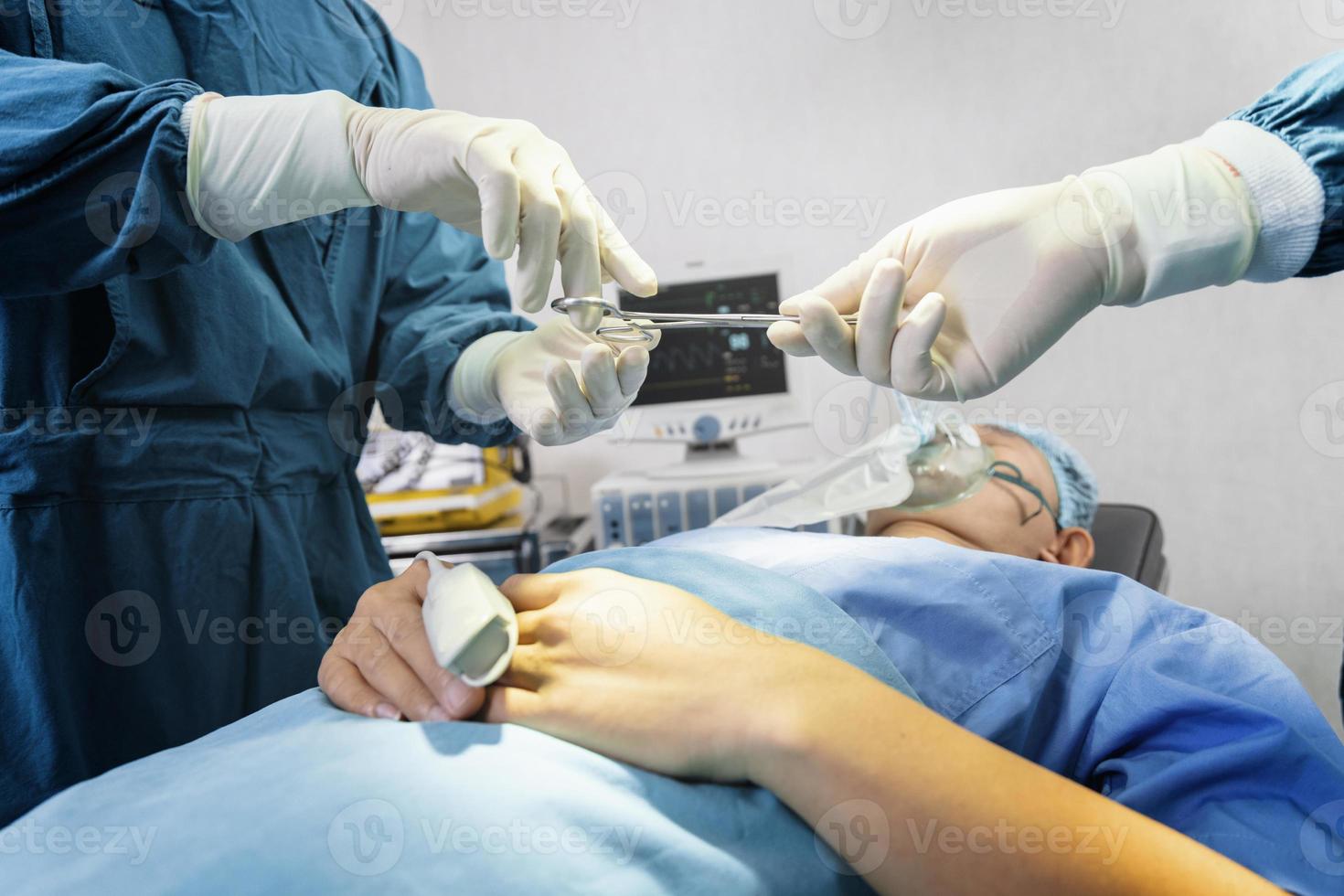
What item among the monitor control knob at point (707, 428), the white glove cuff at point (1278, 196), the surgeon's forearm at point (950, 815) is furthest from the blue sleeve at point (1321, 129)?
the monitor control knob at point (707, 428)

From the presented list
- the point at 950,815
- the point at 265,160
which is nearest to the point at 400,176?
the point at 265,160

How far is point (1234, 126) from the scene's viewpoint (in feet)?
3.08

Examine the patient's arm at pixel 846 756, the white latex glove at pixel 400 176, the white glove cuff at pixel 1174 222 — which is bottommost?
the patient's arm at pixel 846 756

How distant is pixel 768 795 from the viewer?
0.72 meters

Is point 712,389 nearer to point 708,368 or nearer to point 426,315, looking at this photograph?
point 708,368

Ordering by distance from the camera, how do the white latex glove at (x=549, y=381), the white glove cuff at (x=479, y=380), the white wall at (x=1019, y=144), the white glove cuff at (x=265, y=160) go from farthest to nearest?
the white wall at (x=1019, y=144)
the white glove cuff at (x=479, y=380)
the white latex glove at (x=549, y=381)
the white glove cuff at (x=265, y=160)

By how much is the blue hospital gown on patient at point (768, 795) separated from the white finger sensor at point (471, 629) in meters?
0.05

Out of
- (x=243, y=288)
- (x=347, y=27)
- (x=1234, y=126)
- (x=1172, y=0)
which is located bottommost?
(x=243, y=288)

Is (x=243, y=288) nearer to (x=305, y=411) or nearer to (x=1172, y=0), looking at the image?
(x=305, y=411)

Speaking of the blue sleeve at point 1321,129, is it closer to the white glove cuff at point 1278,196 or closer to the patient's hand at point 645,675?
the white glove cuff at point 1278,196

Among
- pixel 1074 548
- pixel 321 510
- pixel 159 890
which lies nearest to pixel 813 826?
pixel 159 890

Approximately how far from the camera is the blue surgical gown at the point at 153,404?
2.50 ft

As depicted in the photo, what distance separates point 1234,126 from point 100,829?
1.27 metres

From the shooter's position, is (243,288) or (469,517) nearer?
(243,288)
